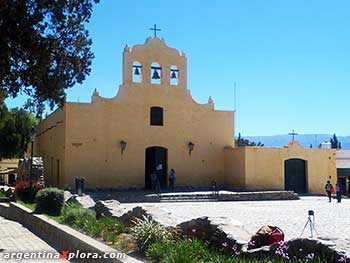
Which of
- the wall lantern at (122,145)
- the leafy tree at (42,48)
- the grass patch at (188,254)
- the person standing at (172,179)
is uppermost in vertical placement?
the leafy tree at (42,48)

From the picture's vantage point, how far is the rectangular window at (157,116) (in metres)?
31.8

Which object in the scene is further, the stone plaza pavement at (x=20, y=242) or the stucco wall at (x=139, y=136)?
the stucco wall at (x=139, y=136)

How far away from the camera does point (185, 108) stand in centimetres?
3250

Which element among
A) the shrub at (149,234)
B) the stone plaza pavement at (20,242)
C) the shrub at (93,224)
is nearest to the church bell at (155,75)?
the stone plaza pavement at (20,242)

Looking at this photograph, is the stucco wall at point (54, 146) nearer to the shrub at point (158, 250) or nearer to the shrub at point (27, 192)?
the shrub at point (27, 192)

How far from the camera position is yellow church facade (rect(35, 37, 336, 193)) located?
30.3m

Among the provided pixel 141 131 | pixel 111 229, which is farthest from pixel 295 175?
pixel 111 229

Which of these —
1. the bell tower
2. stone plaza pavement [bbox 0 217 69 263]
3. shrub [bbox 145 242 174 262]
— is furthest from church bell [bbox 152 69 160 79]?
shrub [bbox 145 242 174 262]

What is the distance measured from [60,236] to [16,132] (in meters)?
40.5

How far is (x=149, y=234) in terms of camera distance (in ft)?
28.5

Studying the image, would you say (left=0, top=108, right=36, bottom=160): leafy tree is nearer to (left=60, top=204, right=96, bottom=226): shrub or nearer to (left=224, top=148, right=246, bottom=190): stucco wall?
(left=224, top=148, right=246, bottom=190): stucco wall

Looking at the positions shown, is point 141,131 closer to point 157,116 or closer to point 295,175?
point 157,116

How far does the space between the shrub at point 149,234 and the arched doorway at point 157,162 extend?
74.5 feet

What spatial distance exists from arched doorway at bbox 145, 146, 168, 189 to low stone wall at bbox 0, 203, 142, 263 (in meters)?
13.5
